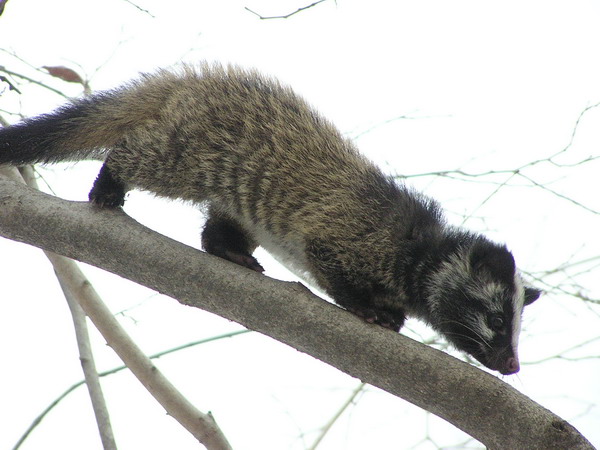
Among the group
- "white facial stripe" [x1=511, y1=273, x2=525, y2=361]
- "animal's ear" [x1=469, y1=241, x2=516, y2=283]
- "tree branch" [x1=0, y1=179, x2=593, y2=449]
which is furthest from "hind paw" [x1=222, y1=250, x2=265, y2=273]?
"white facial stripe" [x1=511, y1=273, x2=525, y2=361]

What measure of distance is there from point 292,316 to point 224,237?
183 centimetres

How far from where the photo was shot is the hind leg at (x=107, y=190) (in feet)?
14.1

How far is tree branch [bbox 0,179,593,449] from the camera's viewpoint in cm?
316

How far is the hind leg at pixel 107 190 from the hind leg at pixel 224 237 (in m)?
0.83

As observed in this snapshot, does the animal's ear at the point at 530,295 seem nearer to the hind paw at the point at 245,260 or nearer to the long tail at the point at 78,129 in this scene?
the hind paw at the point at 245,260

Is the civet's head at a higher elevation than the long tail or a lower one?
lower

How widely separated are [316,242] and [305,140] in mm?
831

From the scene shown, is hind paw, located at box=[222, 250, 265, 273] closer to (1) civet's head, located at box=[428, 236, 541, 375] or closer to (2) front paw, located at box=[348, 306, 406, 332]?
(2) front paw, located at box=[348, 306, 406, 332]

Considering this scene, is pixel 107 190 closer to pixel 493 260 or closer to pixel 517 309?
pixel 493 260

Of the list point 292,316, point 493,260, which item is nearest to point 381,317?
point 493,260

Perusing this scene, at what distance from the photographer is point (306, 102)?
546 centimetres

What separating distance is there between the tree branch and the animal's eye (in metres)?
1.25

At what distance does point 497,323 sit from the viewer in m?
4.48

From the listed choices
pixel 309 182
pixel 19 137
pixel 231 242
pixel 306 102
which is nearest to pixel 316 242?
pixel 309 182
